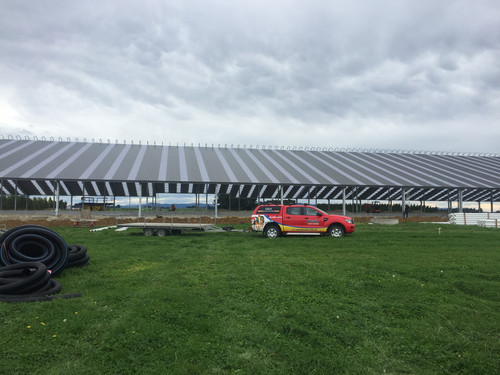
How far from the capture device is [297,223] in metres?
16.3

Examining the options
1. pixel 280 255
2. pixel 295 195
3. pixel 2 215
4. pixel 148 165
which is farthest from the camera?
pixel 295 195

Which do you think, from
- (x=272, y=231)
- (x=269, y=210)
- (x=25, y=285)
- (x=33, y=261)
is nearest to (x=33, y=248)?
(x=33, y=261)

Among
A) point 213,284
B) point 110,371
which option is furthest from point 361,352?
point 213,284

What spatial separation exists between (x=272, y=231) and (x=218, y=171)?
15.6m

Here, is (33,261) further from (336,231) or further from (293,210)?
(336,231)

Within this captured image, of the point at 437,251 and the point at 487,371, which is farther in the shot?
the point at 437,251

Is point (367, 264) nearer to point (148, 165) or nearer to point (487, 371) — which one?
point (487, 371)

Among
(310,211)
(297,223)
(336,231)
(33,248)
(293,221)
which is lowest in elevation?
(336,231)

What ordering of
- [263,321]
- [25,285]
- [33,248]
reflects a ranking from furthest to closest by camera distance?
1. [33,248]
2. [25,285]
3. [263,321]

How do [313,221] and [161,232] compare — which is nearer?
[313,221]

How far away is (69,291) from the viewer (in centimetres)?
648

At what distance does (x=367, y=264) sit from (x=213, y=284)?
442 centimetres

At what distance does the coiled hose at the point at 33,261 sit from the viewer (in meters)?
5.86

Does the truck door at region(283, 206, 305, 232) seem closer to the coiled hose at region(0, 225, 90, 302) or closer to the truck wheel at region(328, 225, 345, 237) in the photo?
the truck wheel at region(328, 225, 345, 237)
